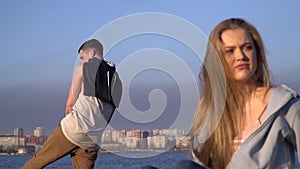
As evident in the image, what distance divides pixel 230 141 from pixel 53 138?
247 centimetres

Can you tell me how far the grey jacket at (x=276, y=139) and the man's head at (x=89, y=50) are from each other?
241 cm

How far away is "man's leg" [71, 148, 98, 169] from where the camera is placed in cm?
465

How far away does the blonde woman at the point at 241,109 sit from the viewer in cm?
226

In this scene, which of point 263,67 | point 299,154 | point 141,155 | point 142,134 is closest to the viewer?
point 299,154

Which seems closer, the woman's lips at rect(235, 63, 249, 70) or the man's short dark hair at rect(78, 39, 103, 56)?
the woman's lips at rect(235, 63, 249, 70)

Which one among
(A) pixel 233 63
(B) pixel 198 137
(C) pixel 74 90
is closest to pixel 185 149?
(B) pixel 198 137

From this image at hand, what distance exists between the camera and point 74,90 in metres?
4.56

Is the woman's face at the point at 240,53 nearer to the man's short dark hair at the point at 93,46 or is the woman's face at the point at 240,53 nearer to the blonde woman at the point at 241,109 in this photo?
the blonde woman at the point at 241,109

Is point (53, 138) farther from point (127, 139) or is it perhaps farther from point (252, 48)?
point (252, 48)

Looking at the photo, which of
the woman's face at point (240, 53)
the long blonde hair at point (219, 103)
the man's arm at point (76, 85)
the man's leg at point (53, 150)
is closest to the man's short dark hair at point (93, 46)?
the man's arm at point (76, 85)

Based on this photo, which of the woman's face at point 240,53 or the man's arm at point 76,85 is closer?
the woman's face at point 240,53

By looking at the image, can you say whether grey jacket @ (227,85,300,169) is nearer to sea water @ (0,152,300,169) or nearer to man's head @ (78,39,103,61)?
sea water @ (0,152,300,169)

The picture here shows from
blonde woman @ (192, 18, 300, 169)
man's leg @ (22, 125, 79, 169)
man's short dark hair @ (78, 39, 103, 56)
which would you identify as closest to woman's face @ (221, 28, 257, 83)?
blonde woman @ (192, 18, 300, 169)

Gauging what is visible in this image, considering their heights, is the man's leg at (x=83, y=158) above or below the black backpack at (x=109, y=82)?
below
